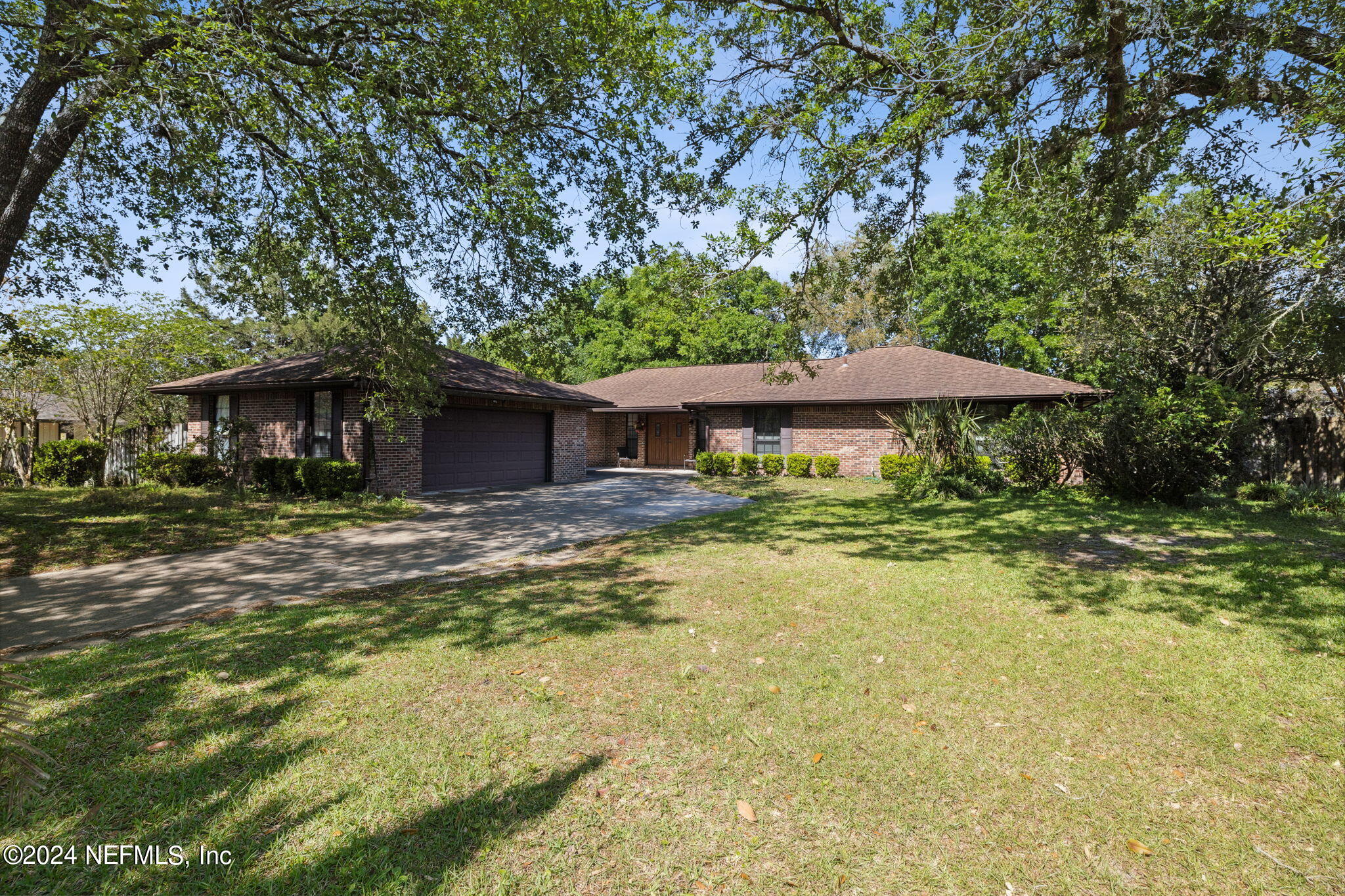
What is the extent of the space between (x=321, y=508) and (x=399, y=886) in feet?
37.1

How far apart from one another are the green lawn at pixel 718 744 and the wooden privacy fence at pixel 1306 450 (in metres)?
13.9

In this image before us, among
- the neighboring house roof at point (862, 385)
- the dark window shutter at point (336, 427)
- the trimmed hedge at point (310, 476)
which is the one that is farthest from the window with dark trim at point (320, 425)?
the neighboring house roof at point (862, 385)

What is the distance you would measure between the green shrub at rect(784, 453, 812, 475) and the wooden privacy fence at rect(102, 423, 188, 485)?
18.4m

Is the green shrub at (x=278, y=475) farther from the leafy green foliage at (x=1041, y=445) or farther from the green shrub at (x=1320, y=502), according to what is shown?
the green shrub at (x=1320, y=502)

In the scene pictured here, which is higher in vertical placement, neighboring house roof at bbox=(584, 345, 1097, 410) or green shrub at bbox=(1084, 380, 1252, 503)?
neighboring house roof at bbox=(584, 345, 1097, 410)

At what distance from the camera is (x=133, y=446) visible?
1723 centimetres

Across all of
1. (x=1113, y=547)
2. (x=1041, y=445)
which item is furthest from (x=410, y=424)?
(x=1041, y=445)

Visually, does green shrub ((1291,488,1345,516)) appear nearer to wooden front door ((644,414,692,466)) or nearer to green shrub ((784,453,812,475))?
green shrub ((784,453,812,475))

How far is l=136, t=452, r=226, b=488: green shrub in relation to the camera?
15469 millimetres

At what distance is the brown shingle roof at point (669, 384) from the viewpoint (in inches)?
978

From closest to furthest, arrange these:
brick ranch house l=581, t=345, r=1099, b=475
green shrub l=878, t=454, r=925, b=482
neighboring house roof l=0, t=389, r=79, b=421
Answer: green shrub l=878, t=454, r=925, b=482, brick ranch house l=581, t=345, r=1099, b=475, neighboring house roof l=0, t=389, r=79, b=421

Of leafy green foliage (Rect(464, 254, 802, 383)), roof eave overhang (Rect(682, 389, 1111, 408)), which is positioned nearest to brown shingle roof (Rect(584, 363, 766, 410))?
roof eave overhang (Rect(682, 389, 1111, 408))

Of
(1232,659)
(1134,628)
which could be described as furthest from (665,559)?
(1232,659)

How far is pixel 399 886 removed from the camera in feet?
7.59
